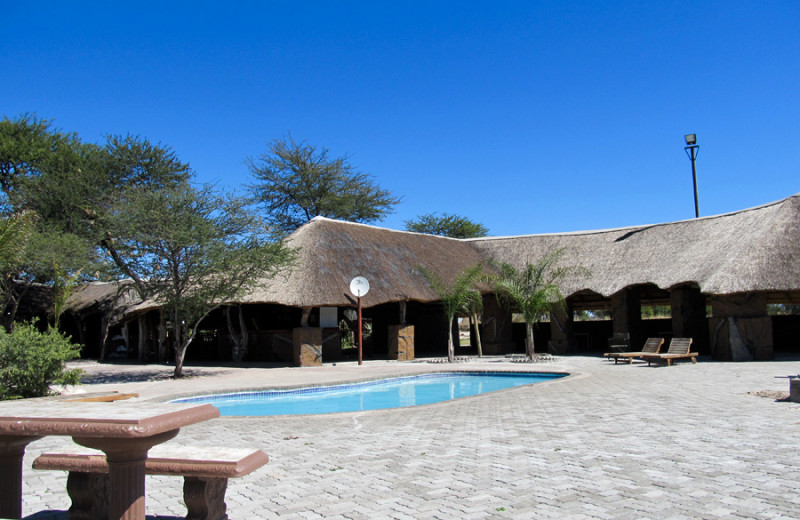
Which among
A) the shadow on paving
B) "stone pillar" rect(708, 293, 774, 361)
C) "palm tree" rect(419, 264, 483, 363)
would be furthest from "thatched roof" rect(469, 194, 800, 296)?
the shadow on paving

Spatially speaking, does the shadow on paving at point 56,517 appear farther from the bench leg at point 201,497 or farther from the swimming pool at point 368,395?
the swimming pool at point 368,395

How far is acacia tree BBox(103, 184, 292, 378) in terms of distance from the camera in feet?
48.0

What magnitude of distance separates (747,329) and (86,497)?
17.0 m

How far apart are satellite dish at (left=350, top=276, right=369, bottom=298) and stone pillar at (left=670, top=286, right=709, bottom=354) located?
371 inches

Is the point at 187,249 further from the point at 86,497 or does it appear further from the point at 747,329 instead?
the point at 747,329

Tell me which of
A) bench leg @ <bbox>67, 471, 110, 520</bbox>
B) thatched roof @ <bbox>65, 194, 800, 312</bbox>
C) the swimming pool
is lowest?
the swimming pool

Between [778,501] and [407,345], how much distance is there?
16.5 meters

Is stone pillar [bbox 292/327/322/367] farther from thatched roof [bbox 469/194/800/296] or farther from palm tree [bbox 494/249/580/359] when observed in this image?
thatched roof [bbox 469/194/800/296]

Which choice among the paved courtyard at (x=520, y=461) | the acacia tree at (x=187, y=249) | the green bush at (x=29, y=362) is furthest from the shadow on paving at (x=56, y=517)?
the acacia tree at (x=187, y=249)

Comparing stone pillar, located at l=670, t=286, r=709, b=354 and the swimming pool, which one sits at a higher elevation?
stone pillar, located at l=670, t=286, r=709, b=354

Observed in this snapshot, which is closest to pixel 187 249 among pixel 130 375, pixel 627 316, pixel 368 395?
pixel 130 375

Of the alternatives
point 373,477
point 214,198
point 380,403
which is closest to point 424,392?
point 380,403

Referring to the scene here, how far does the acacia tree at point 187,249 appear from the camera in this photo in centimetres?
1463

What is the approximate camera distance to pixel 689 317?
19531mm
